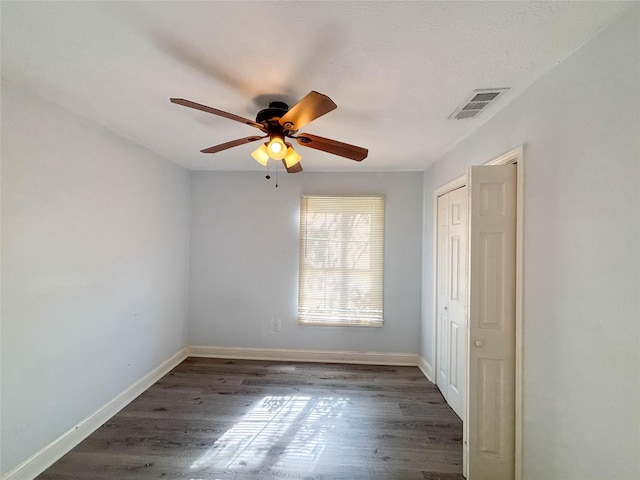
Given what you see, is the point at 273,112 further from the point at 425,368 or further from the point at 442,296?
the point at 425,368

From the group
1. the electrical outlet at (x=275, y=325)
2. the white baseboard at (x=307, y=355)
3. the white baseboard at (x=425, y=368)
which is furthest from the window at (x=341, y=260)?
the white baseboard at (x=425, y=368)

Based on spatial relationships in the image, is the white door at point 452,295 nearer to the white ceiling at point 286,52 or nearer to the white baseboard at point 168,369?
the white baseboard at point 168,369

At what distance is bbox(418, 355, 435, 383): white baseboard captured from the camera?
2858 mm

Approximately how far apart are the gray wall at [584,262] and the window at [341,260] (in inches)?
73.4

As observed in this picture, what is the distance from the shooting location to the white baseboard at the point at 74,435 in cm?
160

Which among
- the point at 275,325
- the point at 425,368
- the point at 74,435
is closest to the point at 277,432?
the point at 275,325

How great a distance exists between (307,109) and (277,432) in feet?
7.88

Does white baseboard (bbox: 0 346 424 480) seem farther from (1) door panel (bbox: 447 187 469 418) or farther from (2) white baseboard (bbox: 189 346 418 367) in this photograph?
(1) door panel (bbox: 447 187 469 418)

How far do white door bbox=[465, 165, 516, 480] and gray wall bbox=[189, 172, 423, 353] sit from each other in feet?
5.52

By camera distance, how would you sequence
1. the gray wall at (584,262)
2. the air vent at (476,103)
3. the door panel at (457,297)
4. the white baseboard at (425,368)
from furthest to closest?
the white baseboard at (425,368) → the door panel at (457,297) → the air vent at (476,103) → the gray wall at (584,262)

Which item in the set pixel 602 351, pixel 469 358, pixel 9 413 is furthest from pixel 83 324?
pixel 602 351

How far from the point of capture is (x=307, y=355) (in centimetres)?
329

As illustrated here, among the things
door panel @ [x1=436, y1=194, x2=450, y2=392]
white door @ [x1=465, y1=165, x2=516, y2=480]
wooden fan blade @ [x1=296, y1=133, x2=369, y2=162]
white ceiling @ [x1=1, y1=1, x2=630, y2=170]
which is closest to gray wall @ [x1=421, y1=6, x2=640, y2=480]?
white door @ [x1=465, y1=165, x2=516, y2=480]

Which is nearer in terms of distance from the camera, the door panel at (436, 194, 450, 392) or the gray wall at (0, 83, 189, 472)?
the gray wall at (0, 83, 189, 472)
